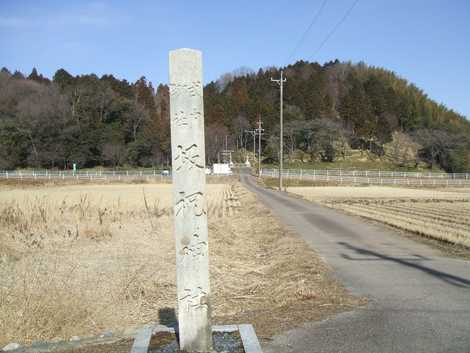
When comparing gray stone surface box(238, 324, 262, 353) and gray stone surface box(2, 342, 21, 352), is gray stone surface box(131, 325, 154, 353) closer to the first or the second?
gray stone surface box(238, 324, 262, 353)

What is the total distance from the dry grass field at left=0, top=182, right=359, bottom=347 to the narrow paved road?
1.15 feet

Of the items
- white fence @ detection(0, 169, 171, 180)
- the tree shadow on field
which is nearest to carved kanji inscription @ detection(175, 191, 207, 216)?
the tree shadow on field

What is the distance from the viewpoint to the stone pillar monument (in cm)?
406

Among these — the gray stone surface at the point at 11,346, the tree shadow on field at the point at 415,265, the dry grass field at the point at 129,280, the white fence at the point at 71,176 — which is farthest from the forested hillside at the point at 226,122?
the gray stone surface at the point at 11,346

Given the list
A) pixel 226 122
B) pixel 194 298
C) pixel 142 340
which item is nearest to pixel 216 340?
pixel 194 298

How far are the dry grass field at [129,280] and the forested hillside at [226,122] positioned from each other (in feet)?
193

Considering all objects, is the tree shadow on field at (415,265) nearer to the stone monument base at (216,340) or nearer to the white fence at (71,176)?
the stone monument base at (216,340)

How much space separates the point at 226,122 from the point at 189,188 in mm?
91579

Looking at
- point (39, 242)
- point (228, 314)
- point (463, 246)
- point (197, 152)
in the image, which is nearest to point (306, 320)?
point (228, 314)

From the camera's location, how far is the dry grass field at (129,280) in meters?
5.02

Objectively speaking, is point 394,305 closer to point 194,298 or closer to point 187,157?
point 194,298

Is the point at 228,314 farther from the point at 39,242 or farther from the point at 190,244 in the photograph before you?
the point at 39,242

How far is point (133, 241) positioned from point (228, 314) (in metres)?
5.96

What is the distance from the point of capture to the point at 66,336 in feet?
15.3
